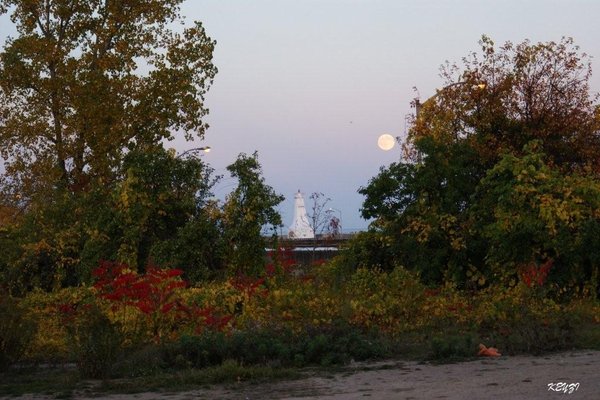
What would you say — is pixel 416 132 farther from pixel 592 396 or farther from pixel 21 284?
pixel 592 396

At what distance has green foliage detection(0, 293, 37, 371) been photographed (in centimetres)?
1122

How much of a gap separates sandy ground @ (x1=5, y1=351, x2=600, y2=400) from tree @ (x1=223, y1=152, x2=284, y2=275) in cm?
791

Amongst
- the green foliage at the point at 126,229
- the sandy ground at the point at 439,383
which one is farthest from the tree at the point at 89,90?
the sandy ground at the point at 439,383

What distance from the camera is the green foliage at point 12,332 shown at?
11.2m

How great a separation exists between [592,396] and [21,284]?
1463cm

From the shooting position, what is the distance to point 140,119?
1092 inches

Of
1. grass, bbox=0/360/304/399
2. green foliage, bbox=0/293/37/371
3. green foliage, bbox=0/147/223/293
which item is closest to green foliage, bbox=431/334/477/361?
grass, bbox=0/360/304/399

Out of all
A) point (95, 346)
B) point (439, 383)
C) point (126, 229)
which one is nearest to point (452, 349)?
point (439, 383)

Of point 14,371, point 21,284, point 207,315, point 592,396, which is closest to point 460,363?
point 592,396

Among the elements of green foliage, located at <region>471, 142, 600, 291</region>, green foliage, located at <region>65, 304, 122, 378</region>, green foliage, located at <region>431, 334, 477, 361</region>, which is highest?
green foliage, located at <region>471, 142, 600, 291</region>

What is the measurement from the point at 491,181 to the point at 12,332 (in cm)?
1108

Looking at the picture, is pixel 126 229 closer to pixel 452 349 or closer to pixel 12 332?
pixel 12 332

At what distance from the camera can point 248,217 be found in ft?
61.3

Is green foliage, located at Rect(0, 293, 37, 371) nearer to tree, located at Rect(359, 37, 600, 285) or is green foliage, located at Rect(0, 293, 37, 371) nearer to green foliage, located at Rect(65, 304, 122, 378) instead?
green foliage, located at Rect(65, 304, 122, 378)
